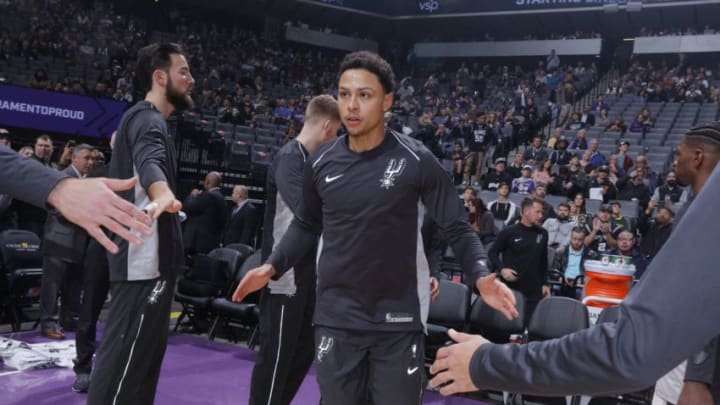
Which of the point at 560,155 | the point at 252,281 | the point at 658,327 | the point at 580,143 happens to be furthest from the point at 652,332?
the point at 580,143

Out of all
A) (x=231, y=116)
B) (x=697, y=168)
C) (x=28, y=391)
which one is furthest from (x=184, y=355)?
(x=231, y=116)

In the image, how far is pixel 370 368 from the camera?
2.83m

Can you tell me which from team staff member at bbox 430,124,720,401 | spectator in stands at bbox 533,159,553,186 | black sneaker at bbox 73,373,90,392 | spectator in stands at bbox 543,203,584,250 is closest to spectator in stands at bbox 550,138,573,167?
spectator in stands at bbox 533,159,553,186

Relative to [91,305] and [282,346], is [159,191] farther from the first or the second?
[91,305]

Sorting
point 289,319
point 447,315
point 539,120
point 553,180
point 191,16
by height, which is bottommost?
point 447,315

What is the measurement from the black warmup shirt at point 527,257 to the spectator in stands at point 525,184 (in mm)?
5340

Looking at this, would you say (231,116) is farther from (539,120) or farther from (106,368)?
(106,368)

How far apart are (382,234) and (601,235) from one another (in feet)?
23.0

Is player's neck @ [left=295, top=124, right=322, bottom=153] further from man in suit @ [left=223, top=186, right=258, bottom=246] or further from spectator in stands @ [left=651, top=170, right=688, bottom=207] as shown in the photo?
spectator in stands @ [left=651, top=170, right=688, bottom=207]

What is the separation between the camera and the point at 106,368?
321 cm

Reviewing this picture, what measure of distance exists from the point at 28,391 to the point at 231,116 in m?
13.0

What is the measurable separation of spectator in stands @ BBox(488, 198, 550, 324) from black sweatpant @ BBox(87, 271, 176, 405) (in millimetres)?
4135

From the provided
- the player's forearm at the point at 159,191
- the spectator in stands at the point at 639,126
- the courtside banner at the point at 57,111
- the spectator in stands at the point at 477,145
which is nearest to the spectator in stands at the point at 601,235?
the spectator in stands at the point at 477,145

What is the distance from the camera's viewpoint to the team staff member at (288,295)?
3.73 metres
